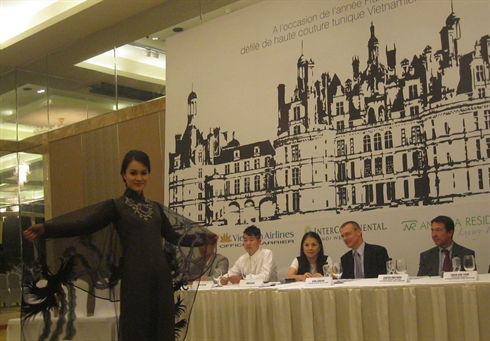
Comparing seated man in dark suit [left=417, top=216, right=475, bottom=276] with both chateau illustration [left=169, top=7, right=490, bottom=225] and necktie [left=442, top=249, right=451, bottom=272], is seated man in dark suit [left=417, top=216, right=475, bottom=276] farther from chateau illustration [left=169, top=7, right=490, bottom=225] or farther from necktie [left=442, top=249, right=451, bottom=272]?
chateau illustration [left=169, top=7, right=490, bottom=225]

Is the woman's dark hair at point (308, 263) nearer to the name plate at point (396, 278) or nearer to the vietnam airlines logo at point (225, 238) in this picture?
the name plate at point (396, 278)

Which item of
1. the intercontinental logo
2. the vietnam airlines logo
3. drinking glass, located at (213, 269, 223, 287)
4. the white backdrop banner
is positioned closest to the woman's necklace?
drinking glass, located at (213, 269, 223, 287)

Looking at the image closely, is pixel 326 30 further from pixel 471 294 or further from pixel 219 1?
pixel 471 294

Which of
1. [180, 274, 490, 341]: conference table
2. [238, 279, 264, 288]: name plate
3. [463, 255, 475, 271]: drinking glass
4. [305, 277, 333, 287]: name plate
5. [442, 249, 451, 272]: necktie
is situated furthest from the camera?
[442, 249, 451, 272]: necktie

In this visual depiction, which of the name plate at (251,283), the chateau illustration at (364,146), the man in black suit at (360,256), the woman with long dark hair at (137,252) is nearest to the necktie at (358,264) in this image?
the man in black suit at (360,256)

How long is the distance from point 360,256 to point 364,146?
1181mm

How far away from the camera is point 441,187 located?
548 centimetres

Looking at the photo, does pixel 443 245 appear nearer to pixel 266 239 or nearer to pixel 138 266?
pixel 266 239

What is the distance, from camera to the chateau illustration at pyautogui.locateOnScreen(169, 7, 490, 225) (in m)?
5.41

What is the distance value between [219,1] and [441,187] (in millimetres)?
3878

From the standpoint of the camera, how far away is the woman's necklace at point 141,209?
111 inches

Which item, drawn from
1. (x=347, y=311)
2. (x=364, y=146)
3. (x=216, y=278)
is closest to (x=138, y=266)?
(x=347, y=311)

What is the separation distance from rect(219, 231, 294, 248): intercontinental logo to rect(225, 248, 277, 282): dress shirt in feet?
3.13

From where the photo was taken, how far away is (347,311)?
360 centimetres
